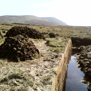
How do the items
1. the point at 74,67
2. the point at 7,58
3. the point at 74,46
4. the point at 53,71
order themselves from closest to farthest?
the point at 53,71
the point at 7,58
the point at 74,67
the point at 74,46

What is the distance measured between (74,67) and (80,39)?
7445mm

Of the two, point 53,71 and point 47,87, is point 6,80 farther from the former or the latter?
point 53,71

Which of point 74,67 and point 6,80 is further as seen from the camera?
point 74,67

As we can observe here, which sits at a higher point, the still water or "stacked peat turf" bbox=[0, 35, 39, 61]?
"stacked peat turf" bbox=[0, 35, 39, 61]

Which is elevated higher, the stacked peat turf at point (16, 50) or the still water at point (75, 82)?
the stacked peat turf at point (16, 50)

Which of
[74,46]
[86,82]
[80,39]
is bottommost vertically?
[86,82]

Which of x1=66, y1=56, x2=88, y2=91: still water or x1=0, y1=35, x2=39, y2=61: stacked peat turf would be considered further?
x1=66, y1=56, x2=88, y2=91: still water

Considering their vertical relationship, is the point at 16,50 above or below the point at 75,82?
above

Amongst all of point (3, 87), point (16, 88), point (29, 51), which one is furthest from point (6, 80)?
point (29, 51)

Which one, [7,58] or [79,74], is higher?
[7,58]

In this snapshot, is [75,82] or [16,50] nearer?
[16,50]

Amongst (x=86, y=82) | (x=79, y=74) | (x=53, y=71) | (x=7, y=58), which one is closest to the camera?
(x=53, y=71)

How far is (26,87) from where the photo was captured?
2623 millimetres

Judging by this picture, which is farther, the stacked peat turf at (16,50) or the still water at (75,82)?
the still water at (75,82)
